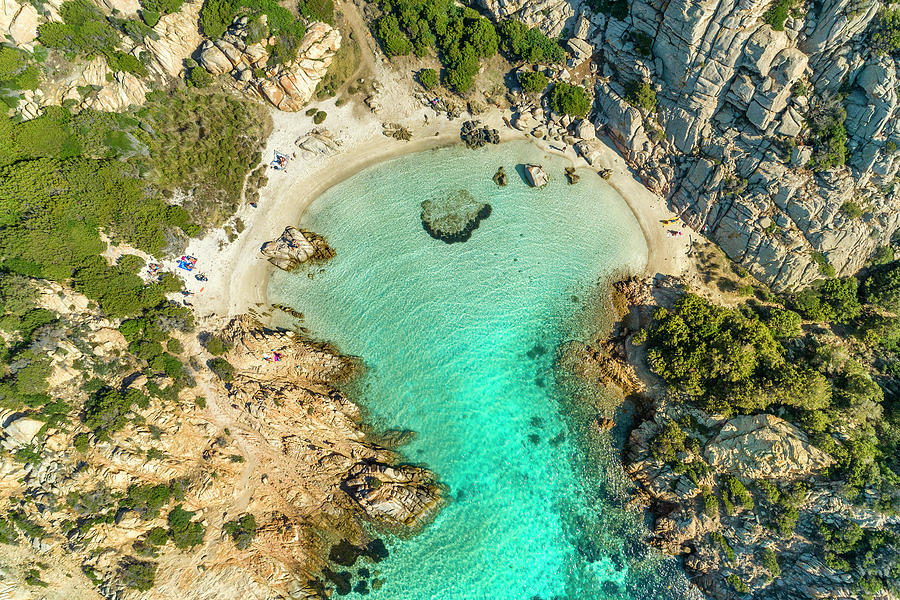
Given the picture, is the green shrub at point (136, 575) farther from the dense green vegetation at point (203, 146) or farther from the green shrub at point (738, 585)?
the green shrub at point (738, 585)

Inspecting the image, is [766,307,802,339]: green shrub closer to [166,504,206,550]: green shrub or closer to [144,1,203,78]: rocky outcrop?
[166,504,206,550]: green shrub

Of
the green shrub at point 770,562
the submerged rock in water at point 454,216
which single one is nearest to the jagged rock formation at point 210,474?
the submerged rock in water at point 454,216

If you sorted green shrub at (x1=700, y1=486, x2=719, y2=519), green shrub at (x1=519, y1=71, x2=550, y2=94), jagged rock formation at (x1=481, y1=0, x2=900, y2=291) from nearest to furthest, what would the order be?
jagged rock formation at (x1=481, y1=0, x2=900, y2=291), green shrub at (x1=700, y1=486, x2=719, y2=519), green shrub at (x1=519, y1=71, x2=550, y2=94)

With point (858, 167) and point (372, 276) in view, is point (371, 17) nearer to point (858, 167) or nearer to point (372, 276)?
point (372, 276)

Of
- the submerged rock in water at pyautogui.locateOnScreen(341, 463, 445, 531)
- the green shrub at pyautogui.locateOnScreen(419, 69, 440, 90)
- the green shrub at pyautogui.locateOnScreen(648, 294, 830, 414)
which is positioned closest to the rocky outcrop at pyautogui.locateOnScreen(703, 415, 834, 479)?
the green shrub at pyautogui.locateOnScreen(648, 294, 830, 414)

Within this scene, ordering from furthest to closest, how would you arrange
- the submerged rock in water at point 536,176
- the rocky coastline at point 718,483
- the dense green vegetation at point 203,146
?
the submerged rock in water at point 536,176 → the dense green vegetation at point 203,146 → the rocky coastline at point 718,483

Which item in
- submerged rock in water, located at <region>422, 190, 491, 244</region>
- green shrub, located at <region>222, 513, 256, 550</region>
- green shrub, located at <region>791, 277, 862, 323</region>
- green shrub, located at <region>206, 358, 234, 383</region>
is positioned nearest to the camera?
green shrub, located at <region>222, 513, 256, 550</region>

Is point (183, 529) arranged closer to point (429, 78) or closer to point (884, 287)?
point (429, 78)

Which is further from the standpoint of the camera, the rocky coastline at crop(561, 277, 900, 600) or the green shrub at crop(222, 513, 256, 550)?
the green shrub at crop(222, 513, 256, 550)
